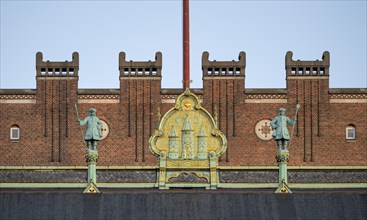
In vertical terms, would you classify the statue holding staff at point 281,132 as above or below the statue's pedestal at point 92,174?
above

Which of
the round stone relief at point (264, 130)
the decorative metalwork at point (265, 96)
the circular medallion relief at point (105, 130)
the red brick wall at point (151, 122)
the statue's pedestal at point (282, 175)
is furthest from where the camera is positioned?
the decorative metalwork at point (265, 96)

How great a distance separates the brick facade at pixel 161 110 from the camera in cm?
8725

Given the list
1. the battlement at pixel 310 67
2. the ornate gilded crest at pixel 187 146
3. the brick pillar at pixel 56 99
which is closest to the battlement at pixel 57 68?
the brick pillar at pixel 56 99

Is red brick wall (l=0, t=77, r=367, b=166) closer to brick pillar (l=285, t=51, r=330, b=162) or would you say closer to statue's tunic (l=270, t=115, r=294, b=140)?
brick pillar (l=285, t=51, r=330, b=162)

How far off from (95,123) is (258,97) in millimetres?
27978

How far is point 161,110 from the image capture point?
8712cm

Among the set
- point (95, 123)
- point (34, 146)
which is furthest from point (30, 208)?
point (34, 146)

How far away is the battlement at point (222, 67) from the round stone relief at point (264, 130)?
3.11 metres

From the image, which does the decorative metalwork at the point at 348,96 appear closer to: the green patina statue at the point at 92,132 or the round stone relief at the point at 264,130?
the round stone relief at the point at 264,130

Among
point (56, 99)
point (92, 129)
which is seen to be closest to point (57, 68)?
point (56, 99)

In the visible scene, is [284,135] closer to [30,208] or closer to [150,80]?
[30,208]

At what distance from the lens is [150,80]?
3462 inches

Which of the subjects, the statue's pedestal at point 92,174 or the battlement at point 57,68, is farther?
the battlement at point 57,68

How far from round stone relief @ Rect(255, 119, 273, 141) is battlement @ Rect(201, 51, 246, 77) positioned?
3.11 metres
